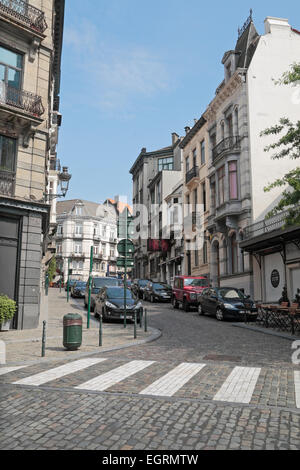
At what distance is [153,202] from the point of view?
5612 cm

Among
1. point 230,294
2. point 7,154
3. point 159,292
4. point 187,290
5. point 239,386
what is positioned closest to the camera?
point 239,386

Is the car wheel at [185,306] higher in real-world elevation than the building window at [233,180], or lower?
lower

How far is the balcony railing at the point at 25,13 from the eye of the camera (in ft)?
51.9

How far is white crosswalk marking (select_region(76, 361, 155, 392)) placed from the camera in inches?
260

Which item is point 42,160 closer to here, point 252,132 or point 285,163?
point 252,132

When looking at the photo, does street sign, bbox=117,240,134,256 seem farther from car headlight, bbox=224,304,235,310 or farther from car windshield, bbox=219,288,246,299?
car windshield, bbox=219,288,246,299

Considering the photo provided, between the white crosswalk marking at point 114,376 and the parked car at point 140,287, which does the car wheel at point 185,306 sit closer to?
the parked car at point 140,287

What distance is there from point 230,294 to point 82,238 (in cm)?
6294

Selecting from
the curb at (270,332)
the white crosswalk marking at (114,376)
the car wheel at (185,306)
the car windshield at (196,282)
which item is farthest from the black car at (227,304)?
the white crosswalk marking at (114,376)

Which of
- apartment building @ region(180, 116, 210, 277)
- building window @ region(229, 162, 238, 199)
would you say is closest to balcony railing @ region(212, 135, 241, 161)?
building window @ region(229, 162, 238, 199)

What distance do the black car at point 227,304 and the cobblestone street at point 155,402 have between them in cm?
804

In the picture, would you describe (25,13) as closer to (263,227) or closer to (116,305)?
(116,305)

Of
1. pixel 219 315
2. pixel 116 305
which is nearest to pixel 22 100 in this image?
pixel 116 305
